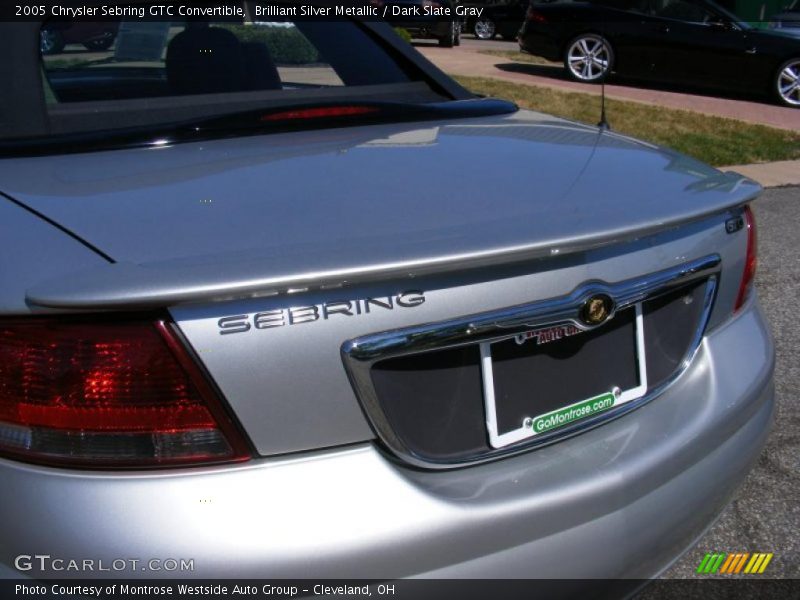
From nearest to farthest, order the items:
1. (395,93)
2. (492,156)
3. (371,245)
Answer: (371,245), (492,156), (395,93)

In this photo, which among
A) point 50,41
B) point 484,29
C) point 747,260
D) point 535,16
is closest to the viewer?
point 747,260

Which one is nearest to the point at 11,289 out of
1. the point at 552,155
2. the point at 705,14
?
the point at 552,155

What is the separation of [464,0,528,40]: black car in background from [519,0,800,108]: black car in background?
10.3m

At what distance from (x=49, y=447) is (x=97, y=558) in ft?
0.71

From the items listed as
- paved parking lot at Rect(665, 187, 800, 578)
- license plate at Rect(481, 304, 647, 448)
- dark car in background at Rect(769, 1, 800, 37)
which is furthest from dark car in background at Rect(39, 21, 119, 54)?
dark car in background at Rect(769, 1, 800, 37)

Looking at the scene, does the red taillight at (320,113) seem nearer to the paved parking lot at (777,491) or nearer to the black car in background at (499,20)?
the paved parking lot at (777,491)

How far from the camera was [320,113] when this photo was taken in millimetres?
2506

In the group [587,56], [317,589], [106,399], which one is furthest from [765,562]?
[587,56]

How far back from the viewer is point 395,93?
2.97 meters

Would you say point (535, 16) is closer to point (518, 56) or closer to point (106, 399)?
point (518, 56)

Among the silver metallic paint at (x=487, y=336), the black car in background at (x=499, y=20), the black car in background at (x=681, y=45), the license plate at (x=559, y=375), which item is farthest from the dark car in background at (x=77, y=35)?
the black car in background at (x=499, y=20)

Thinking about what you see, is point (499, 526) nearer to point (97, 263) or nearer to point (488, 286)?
point (488, 286)

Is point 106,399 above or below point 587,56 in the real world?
above

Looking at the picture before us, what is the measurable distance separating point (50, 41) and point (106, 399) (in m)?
1.42
